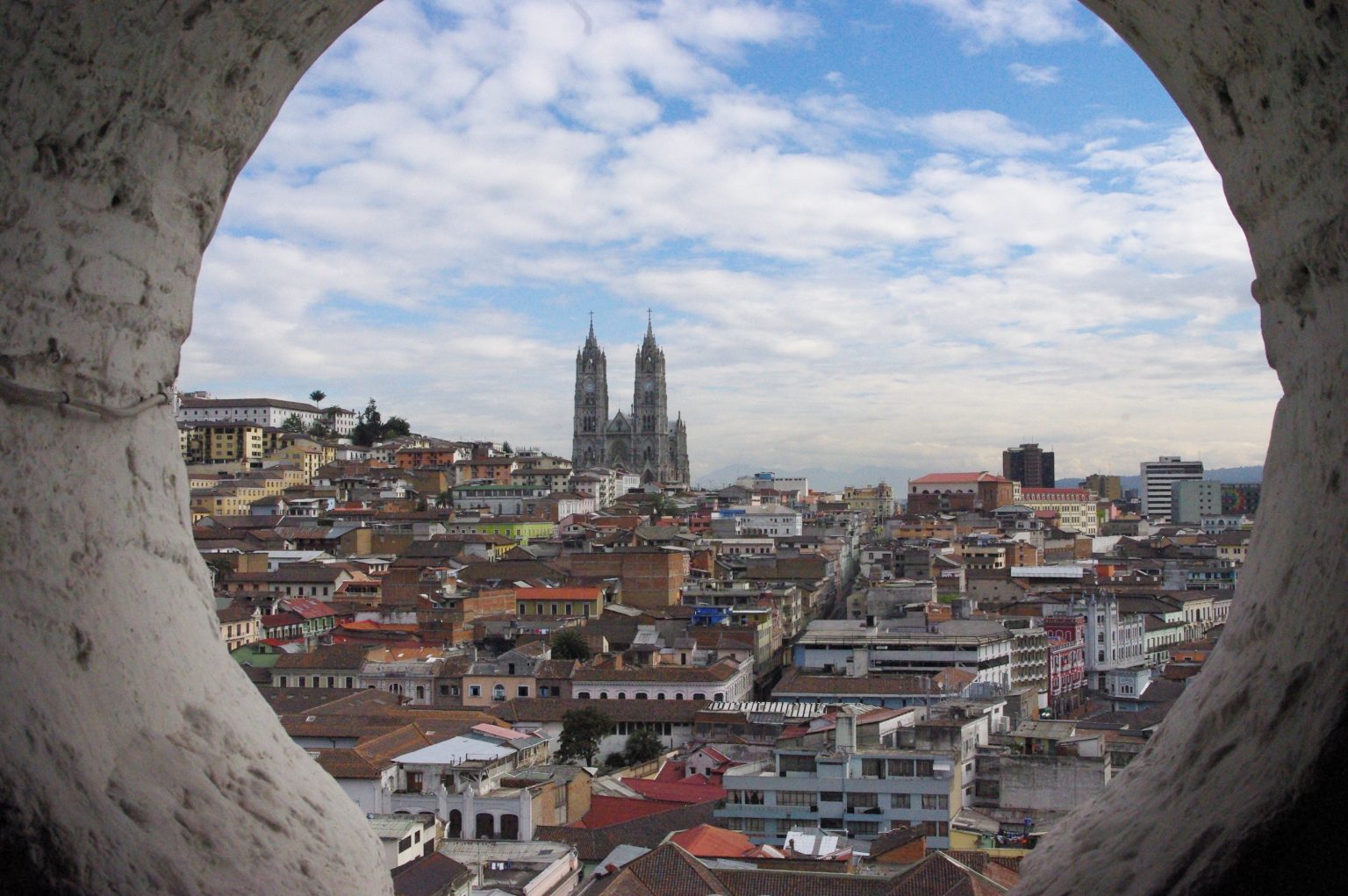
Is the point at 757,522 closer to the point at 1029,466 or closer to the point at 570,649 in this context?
the point at 570,649

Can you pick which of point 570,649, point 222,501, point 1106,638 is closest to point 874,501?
point 222,501

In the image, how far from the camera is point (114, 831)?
163cm

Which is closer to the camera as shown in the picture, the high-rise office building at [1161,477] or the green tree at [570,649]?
the green tree at [570,649]

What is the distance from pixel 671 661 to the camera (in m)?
26.6

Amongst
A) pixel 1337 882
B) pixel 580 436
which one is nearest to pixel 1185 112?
pixel 1337 882

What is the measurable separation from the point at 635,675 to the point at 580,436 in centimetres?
6095

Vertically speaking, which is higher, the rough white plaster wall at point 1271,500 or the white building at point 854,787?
the rough white plaster wall at point 1271,500

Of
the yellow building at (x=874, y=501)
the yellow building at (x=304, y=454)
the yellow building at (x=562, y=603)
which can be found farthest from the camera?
the yellow building at (x=874, y=501)

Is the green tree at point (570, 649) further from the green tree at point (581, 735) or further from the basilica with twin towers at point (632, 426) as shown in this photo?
the basilica with twin towers at point (632, 426)

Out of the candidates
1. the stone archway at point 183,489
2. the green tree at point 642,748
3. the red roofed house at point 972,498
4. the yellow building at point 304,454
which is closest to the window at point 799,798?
the green tree at point 642,748

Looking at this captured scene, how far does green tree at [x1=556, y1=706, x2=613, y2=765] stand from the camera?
67.8 feet

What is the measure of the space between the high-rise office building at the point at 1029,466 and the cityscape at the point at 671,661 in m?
28.6

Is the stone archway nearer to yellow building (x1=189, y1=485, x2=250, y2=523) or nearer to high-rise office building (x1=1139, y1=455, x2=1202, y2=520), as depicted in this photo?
yellow building (x1=189, y1=485, x2=250, y2=523)

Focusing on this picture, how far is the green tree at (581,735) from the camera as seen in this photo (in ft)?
67.8
